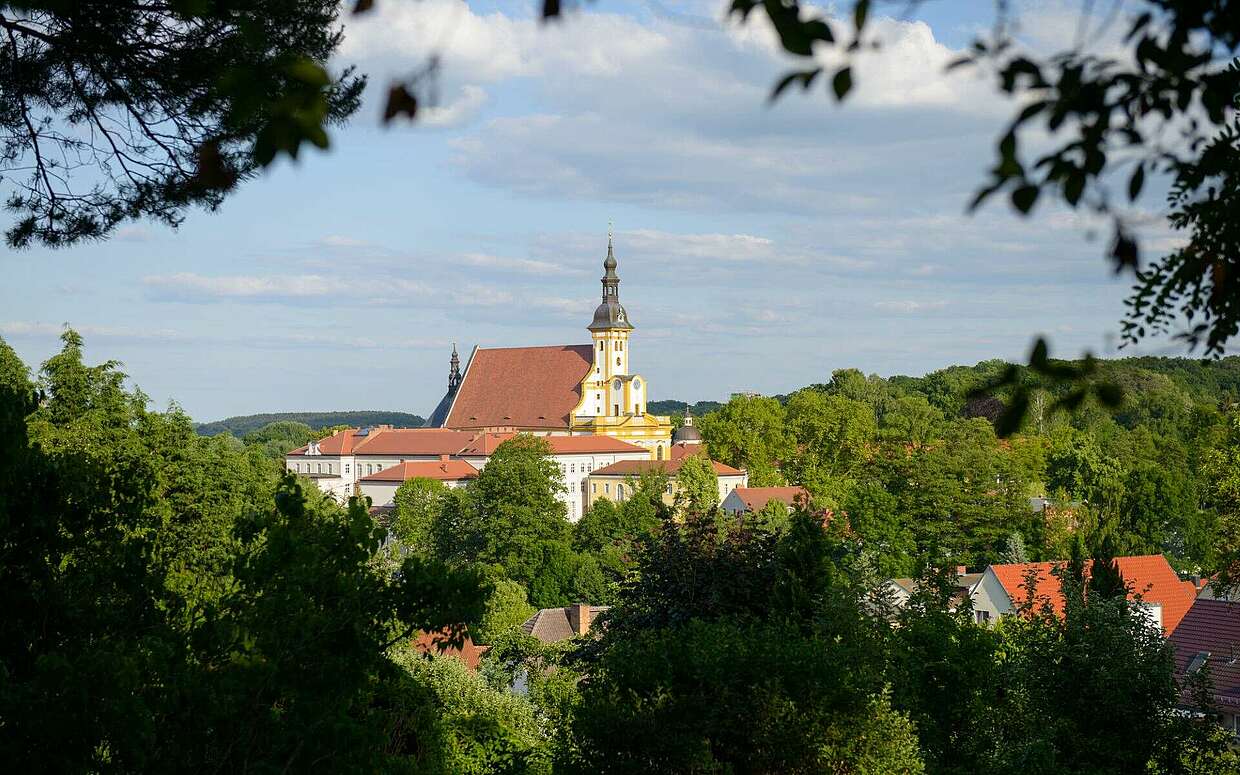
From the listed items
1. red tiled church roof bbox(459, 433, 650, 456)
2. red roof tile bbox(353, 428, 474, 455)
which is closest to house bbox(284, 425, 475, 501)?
red roof tile bbox(353, 428, 474, 455)

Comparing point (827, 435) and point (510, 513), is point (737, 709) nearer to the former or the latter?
point (510, 513)

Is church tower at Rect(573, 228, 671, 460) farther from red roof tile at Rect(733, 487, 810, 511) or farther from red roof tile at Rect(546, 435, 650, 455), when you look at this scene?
red roof tile at Rect(733, 487, 810, 511)

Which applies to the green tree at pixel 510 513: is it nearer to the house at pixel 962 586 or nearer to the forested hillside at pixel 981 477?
the forested hillside at pixel 981 477

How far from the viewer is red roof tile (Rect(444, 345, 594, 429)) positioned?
10294cm

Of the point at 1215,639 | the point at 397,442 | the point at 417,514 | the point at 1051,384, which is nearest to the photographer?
the point at 1051,384

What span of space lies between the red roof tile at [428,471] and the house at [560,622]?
41.8m

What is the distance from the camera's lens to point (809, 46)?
2676 mm

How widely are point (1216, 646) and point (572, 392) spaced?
76583 mm

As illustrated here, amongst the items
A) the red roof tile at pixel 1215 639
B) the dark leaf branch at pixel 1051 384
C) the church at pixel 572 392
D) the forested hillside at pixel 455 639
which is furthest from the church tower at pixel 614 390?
the dark leaf branch at pixel 1051 384

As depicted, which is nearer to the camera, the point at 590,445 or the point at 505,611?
the point at 505,611

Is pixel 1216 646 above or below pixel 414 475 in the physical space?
below

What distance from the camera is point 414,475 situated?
93.4 meters

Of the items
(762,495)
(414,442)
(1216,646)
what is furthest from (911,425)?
(1216,646)

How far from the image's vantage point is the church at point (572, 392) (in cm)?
9888
